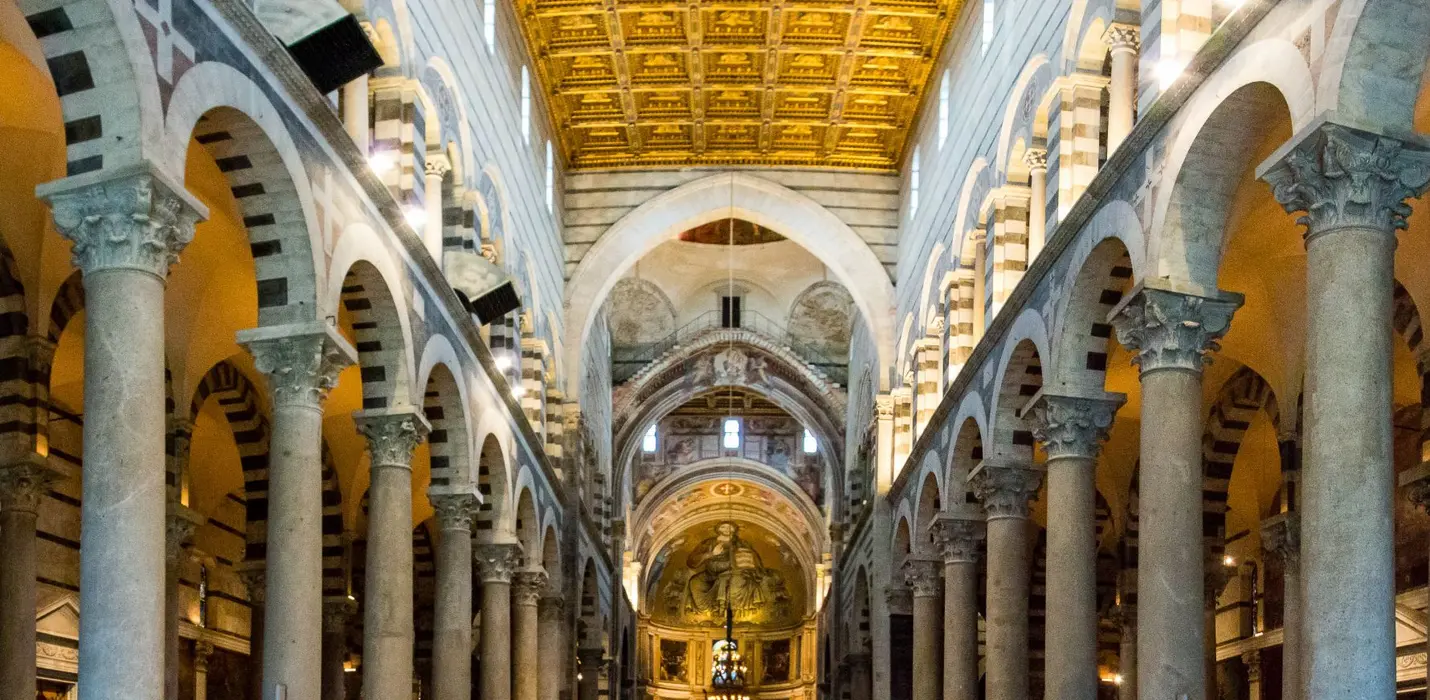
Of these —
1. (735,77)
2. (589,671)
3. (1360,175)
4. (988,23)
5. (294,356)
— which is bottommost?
(589,671)

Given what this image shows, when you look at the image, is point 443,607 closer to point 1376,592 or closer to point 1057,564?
point 1057,564

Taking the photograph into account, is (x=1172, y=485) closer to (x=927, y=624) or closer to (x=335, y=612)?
(x=927, y=624)

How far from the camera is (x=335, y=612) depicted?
26.6 metres

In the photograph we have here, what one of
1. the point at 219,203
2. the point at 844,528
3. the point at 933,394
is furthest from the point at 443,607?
the point at 844,528

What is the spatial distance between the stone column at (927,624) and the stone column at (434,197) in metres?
10.1

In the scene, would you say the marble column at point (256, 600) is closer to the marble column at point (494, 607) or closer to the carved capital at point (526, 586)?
the marble column at point (494, 607)

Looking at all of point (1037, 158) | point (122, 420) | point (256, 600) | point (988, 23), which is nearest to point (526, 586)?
point (256, 600)

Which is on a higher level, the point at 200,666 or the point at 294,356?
the point at 294,356

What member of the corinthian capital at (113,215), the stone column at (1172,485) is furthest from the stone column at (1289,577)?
the corinthian capital at (113,215)

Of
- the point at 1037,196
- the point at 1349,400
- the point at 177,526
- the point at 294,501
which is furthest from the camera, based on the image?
the point at 1037,196

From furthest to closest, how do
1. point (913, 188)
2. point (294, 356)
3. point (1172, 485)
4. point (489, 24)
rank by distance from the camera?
point (913, 188) < point (489, 24) < point (294, 356) < point (1172, 485)

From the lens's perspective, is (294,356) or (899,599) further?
(899,599)

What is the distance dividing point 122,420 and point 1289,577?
1327 cm

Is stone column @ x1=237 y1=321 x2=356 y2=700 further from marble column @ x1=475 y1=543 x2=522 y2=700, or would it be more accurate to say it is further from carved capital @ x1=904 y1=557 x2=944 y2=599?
carved capital @ x1=904 y1=557 x2=944 y2=599
